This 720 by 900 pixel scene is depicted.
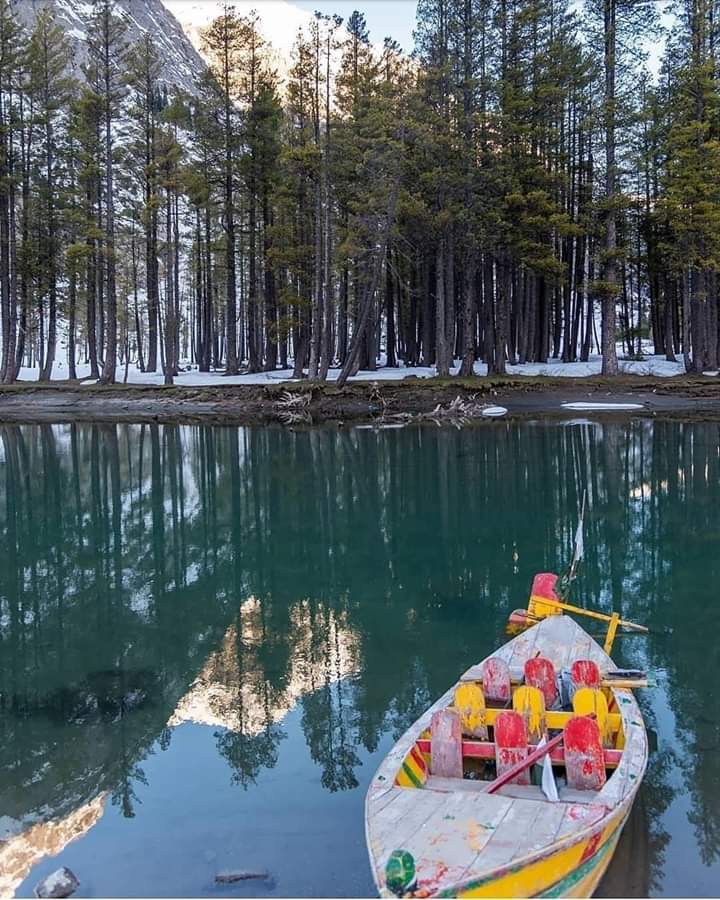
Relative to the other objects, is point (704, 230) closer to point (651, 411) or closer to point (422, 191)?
point (651, 411)

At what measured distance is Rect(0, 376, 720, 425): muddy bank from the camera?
2995cm

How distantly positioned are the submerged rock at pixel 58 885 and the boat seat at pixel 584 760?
2.66 meters

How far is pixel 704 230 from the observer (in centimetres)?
3105

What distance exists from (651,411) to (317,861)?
2682 centimetres

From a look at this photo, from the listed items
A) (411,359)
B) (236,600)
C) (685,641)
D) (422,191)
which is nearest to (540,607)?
(685,641)

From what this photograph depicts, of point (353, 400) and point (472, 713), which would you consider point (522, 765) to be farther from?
point (353, 400)

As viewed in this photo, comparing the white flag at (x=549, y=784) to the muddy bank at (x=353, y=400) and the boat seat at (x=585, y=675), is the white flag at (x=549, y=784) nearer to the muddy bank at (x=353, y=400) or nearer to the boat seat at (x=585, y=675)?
the boat seat at (x=585, y=675)

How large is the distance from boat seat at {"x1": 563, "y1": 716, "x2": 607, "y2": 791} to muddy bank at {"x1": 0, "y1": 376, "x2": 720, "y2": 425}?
25130 mm

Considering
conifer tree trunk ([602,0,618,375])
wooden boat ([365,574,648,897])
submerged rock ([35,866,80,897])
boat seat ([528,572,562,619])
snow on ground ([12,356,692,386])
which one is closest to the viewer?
wooden boat ([365,574,648,897])

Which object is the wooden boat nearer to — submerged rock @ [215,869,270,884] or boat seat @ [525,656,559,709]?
boat seat @ [525,656,559,709]

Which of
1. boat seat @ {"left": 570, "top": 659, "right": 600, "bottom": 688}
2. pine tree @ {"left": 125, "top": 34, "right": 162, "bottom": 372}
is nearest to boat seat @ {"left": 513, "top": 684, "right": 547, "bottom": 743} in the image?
boat seat @ {"left": 570, "top": 659, "right": 600, "bottom": 688}

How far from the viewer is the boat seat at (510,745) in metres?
4.32

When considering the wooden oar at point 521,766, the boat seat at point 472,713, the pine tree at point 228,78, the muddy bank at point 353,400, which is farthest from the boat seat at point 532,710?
the pine tree at point 228,78

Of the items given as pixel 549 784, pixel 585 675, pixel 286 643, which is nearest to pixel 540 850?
pixel 549 784
